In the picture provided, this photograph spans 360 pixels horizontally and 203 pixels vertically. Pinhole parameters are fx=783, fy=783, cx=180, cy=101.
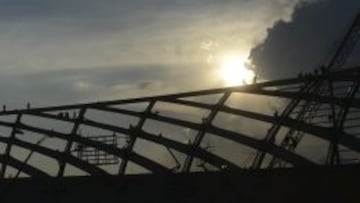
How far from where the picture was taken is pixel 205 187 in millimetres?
69312

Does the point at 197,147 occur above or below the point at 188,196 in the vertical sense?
above

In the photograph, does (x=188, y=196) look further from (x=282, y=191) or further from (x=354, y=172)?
(x=354, y=172)

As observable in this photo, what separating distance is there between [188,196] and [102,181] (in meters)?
9.44

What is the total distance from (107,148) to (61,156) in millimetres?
5151

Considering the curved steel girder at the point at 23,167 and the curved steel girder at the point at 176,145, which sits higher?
the curved steel girder at the point at 176,145

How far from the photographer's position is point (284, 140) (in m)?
85.4

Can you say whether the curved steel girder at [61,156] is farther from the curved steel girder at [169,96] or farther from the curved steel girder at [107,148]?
the curved steel girder at [169,96]

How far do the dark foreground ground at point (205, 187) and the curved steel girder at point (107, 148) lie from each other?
1.63 m

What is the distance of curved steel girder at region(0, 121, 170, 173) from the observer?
7369 cm

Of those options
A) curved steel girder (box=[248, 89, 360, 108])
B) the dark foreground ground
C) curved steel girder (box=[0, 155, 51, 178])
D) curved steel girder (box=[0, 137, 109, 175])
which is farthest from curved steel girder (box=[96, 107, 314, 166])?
curved steel girder (box=[0, 155, 51, 178])

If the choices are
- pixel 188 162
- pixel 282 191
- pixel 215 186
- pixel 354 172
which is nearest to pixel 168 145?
pixel 188 162

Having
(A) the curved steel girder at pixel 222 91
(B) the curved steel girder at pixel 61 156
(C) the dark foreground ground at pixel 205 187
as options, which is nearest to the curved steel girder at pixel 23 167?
(C) the dark foreground ground at pixel 205 187

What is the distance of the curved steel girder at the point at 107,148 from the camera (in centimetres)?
7369

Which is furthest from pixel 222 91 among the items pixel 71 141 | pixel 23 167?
pixel 23 167
